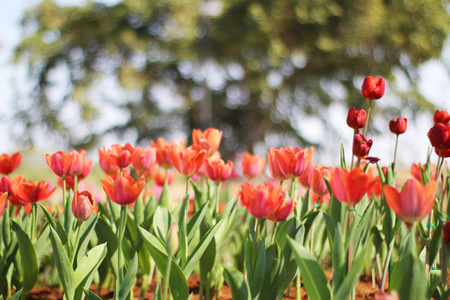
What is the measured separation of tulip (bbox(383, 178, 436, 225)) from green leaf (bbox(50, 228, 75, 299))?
0.71 meters

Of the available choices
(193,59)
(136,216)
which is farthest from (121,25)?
(136,216)

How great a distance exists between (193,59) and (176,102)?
137cm

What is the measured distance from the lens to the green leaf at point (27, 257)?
1.12m

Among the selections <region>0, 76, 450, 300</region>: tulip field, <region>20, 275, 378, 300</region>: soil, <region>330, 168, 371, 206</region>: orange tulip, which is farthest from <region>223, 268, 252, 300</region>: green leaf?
<region>20, 275, 378, 300</region>: soil

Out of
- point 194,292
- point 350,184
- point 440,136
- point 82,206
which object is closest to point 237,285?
point 350,184

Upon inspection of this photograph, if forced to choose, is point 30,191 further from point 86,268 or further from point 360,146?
point 360,146

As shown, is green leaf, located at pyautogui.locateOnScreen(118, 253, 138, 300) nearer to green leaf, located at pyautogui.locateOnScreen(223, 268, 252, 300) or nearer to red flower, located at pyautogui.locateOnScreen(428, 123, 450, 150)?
green leaf, located at pyautogui.locateOnScreen(223, 268, 252, 300)

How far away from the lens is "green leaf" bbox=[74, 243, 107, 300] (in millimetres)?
1061

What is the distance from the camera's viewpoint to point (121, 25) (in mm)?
10273

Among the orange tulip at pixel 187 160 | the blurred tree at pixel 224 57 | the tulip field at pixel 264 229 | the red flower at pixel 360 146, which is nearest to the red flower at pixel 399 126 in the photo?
the tulip field at pixel 264 229

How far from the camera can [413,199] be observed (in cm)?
76

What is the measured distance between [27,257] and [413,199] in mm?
953

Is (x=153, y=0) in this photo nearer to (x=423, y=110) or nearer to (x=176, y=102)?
(x=176, y=102)

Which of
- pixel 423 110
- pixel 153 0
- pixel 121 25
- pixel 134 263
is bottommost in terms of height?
pixel 134 263
